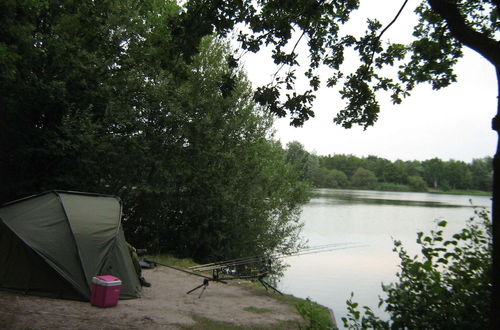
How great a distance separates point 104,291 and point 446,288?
5.09 m

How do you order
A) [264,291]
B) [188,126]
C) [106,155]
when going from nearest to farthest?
[264,291], [106,155], [188,126]

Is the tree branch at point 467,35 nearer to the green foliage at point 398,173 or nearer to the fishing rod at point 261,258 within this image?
the fishing rod at point 261,258

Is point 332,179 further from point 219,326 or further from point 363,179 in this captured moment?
point 219,326

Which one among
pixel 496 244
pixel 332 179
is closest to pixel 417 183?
pixel 332 179

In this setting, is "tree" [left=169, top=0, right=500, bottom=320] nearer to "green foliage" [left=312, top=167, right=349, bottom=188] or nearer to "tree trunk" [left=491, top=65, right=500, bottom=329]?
"tree trunk" [left=491, top=65, right=500, bottom=329]

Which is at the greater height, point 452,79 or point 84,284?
point 452,79

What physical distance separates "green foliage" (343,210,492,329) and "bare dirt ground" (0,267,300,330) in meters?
2.83

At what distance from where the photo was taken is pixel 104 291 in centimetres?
658

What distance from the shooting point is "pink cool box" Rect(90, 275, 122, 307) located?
6562 mm

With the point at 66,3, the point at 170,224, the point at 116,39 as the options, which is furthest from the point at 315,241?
the point at 66,3

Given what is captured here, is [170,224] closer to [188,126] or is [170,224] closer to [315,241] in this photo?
[188,126]

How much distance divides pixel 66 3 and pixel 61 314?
8447 mm

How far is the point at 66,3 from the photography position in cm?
1086

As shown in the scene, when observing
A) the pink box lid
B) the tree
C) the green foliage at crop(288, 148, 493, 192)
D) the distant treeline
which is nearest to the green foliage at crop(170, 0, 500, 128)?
the tree
